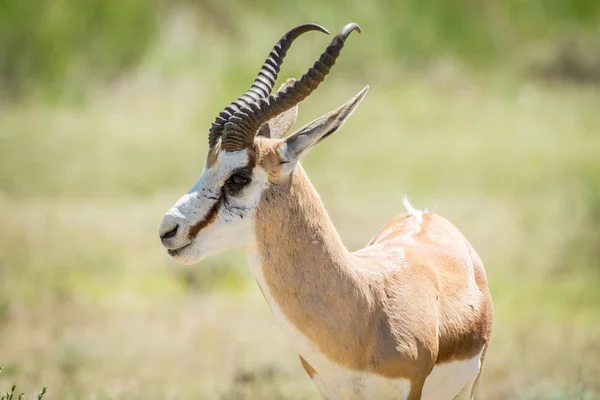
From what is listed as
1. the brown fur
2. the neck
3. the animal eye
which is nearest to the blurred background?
the brown fur

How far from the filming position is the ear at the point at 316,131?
4793 mm

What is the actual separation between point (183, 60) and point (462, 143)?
34.3ft

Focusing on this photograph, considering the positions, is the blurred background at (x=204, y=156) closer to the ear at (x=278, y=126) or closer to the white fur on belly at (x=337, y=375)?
the white fur on belly at (x=337, y=375)

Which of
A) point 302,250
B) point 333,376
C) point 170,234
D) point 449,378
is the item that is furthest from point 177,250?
point 449,378

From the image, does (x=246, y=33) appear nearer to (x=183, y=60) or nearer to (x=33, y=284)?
(x=183, y=60)

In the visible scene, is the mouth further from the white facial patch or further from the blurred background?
the blurred background

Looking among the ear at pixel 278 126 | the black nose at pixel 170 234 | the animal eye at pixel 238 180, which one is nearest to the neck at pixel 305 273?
the animal eye at pixel 238 180

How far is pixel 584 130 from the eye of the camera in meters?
23.5

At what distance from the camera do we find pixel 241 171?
4.93 metres

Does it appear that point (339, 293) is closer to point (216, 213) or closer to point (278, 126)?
point (216, 213)

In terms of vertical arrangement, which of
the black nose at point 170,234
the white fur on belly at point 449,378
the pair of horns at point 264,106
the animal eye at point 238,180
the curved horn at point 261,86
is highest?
the curved horn at point 261,86

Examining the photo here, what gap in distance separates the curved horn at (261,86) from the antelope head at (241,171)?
2cm

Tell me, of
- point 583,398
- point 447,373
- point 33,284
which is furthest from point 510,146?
point 447,373

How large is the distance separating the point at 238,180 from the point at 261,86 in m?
0.70
